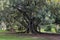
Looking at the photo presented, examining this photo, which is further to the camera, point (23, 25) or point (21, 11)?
point (23, 25)

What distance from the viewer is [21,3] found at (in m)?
16.4

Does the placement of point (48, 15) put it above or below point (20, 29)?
above

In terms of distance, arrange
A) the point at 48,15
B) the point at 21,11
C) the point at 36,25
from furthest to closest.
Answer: the point at 36,25 < the point at 21,11 < the point at 48,15

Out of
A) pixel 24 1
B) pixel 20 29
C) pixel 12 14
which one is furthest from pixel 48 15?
pixel 20 29

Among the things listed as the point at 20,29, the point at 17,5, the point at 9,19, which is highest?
the point at 17,5

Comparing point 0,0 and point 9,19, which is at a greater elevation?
point 0,0

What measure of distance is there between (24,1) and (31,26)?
3.22 meters

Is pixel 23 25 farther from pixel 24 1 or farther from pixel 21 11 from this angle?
pixel 24 1

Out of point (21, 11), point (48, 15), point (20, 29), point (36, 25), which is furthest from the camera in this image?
point (20, 29)

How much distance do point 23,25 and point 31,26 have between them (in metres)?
1.77

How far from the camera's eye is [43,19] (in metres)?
16.5

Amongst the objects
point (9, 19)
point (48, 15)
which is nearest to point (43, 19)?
point (48, 15)

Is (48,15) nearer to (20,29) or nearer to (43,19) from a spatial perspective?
(43,19)

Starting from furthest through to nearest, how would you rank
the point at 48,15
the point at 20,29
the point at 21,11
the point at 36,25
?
the point at 20,29 < the point at 36,25 < the point at 21,11 < the point at 48,15
